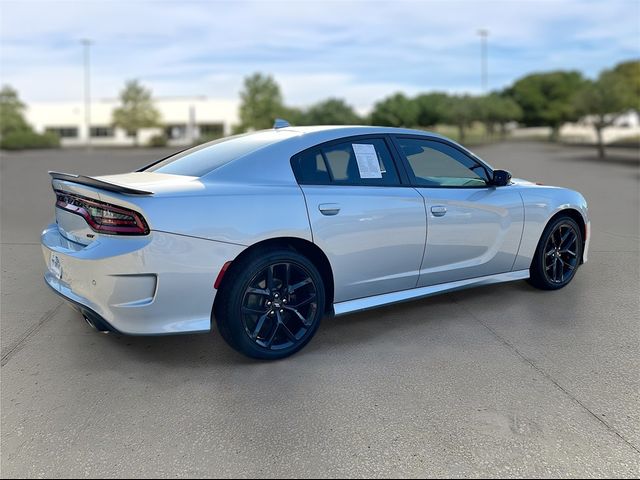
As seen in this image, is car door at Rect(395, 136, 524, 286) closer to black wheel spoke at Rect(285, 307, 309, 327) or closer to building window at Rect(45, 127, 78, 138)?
black wheel spoke at Rect(285, 307, 309, 327)

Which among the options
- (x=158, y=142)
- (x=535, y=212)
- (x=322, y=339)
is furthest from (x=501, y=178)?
(x=158, y=142)

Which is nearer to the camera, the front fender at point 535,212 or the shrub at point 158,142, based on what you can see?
the front fender at point 535,212

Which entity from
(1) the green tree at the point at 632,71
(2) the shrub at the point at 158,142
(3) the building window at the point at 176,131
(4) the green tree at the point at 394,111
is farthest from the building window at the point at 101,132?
(1) the green tree at the point at 632,71

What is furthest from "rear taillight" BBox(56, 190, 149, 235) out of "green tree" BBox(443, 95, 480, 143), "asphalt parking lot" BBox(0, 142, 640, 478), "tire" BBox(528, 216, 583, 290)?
"green tree" BBox(443, 95, 480, 143)

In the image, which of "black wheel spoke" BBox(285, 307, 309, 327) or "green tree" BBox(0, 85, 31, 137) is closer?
"black wheel spoke" BBox(285, 307, 309, 327)

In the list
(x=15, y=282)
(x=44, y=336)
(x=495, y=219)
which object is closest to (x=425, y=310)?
(x=495, y=219)

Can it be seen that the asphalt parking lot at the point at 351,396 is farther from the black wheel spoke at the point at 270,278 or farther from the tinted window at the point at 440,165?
the tinted window at the point at 440,165

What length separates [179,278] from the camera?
11.8 feet

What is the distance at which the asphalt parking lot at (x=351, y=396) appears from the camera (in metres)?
2.86

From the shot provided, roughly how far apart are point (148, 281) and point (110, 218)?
452 millimetres

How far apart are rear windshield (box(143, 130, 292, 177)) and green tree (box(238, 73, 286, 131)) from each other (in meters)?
59.5

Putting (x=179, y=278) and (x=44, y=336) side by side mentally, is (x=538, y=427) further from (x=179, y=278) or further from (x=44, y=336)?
(x=44, y=336)

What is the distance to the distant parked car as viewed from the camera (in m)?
3.57

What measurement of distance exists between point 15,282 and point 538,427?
500 cm
